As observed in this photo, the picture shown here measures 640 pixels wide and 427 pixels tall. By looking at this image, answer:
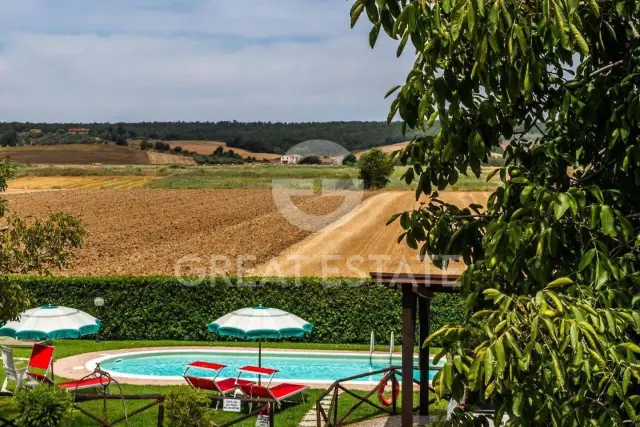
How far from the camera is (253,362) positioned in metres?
23.7

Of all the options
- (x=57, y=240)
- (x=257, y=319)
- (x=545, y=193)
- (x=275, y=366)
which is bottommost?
(x=275, y=366)

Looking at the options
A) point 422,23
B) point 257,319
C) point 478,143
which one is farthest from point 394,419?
point 422,23

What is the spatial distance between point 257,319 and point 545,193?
531 inches

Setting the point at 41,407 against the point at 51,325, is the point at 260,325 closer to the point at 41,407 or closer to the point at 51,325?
the point at 51,325

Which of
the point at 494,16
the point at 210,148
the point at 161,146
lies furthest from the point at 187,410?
the point at 161,146

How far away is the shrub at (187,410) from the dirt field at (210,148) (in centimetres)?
9326

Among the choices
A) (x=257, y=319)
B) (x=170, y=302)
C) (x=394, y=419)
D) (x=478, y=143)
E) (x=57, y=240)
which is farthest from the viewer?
(x=170, y=302)

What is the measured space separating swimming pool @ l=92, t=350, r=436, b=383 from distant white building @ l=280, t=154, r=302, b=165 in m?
78.9

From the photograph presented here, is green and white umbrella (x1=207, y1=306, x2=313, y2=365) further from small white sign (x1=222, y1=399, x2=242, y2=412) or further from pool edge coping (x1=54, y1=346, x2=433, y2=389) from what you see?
small white sign (x1=222, y1=399, x2=242, y2=412)

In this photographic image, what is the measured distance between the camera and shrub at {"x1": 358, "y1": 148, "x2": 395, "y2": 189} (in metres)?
82.2

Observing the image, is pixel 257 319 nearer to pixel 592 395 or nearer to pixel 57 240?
pixel 57 240

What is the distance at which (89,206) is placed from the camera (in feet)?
207

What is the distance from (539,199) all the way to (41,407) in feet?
28.8

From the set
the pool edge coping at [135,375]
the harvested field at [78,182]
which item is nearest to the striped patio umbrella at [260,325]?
the pool edge coping at [135,375]
